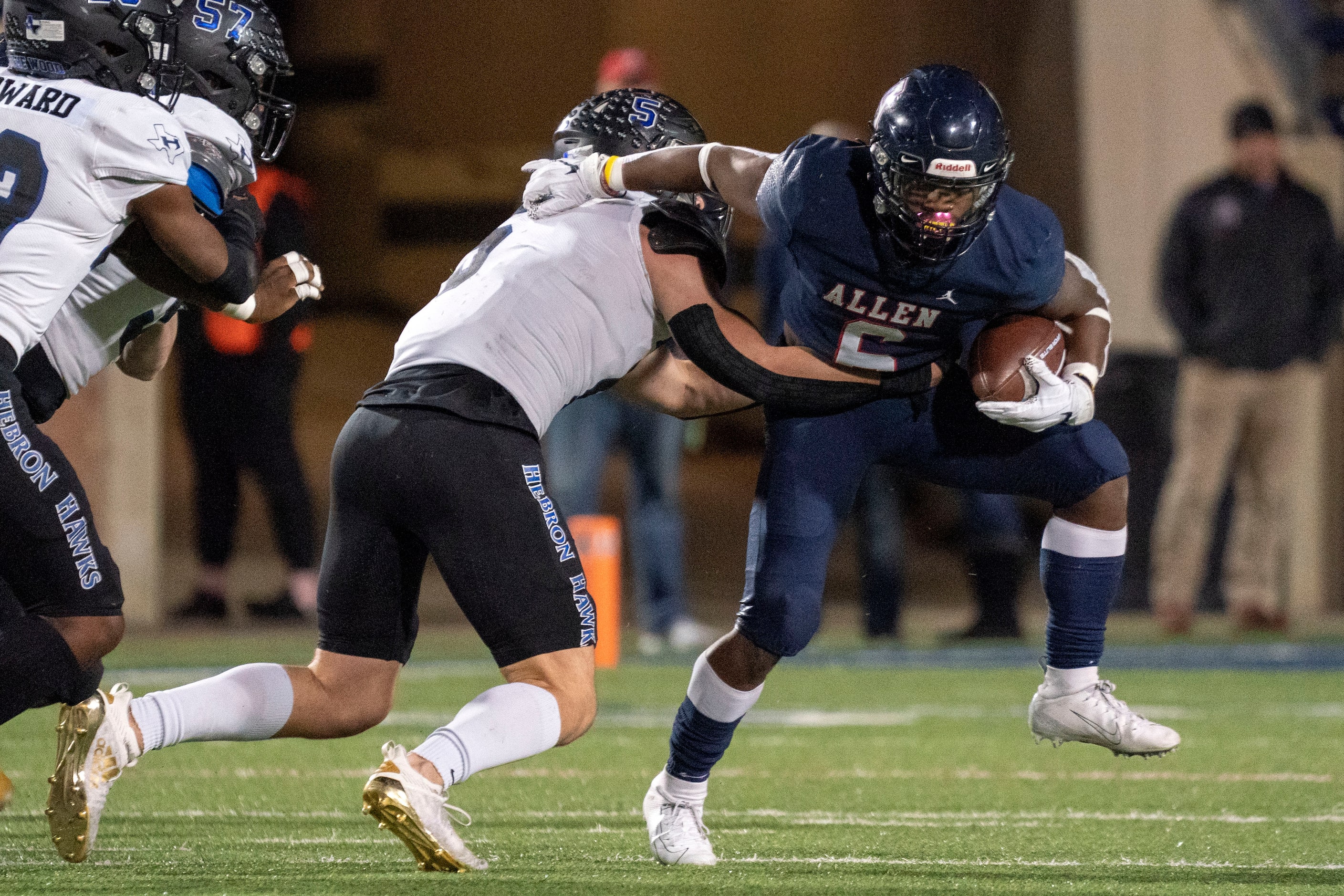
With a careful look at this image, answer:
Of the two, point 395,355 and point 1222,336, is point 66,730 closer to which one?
point 395,355

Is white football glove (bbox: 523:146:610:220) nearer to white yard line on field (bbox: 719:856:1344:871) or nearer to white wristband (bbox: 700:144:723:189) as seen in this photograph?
white wristband (bbox: 700:144:723:189)

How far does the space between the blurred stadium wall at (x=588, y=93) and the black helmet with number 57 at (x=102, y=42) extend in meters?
4.57

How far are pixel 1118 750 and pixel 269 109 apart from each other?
86.4 inches

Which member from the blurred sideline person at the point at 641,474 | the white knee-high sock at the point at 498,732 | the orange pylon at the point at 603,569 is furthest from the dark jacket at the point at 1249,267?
the white knee-high sock at the point at 498,732

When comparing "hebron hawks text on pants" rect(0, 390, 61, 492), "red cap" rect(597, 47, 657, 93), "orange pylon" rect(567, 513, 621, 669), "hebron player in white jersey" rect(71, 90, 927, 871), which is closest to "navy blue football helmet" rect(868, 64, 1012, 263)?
"hebron player in white jersey" rect(71, 90, 927, 871)

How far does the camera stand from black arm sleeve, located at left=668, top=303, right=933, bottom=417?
11.3 feet

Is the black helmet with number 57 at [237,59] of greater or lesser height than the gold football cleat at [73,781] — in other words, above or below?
above

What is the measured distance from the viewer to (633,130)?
153 inches

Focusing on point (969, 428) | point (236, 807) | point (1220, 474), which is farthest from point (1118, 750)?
point (1220, 474)

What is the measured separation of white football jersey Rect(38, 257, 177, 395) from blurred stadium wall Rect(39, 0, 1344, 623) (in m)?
4.40

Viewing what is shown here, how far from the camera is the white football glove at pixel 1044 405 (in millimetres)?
3518

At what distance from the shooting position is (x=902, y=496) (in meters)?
13.0

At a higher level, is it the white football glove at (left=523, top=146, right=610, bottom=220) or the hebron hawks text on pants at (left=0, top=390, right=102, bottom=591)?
the white football glove at (left=523, top=146, right=610, bottom=220)

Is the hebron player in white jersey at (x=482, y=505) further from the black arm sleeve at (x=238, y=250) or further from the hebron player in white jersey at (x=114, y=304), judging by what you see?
the hebron player in white jersey at (x=114, y=304)
